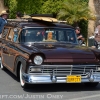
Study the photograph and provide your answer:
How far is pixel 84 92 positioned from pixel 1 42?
158 inches

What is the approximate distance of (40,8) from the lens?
23625 mm

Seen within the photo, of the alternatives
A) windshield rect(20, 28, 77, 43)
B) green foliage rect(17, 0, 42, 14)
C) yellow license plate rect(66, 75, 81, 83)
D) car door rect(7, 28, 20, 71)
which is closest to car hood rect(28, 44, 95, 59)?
yellow license plate rect(66, 75, 81, 83)

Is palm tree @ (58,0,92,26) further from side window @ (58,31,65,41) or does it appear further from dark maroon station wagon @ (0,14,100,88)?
dark maroon station wagon @ (0,14,100,88)

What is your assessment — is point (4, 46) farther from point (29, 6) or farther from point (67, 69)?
point (29, 6)

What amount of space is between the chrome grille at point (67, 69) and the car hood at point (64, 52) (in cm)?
21

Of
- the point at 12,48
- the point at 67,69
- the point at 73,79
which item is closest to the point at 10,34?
the point at 12,48

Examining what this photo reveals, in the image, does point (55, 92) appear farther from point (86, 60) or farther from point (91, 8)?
point (91, 8)

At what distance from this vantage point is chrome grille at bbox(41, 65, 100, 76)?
827 centimetres

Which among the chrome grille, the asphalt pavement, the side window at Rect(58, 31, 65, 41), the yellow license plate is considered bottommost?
the asphalt pavement

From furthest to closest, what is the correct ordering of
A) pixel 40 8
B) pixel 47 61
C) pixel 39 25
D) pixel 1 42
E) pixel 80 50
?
pixel 40 8, pixel 1 42, pixel 39 25, pixel 80 50, pixel 47 61

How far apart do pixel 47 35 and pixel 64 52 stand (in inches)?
57.4

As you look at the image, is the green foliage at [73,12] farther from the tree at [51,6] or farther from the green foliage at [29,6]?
the green foliage at [29,6]

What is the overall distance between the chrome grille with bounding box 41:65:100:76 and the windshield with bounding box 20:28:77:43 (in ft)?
5.32

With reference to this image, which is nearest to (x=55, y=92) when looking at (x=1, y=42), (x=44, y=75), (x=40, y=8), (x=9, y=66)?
(x=44, y=75)
